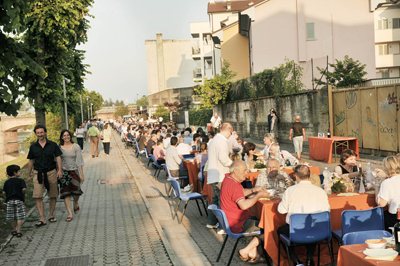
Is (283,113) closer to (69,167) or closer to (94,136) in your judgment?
(94,136)

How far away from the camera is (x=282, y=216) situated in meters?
5.74

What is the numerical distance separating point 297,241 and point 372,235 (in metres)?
1.21

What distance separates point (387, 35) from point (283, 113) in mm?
31723

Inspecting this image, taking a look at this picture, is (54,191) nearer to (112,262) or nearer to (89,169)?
(112,262)

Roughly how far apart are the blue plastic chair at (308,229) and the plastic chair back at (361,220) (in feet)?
0.89

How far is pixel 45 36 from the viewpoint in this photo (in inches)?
571

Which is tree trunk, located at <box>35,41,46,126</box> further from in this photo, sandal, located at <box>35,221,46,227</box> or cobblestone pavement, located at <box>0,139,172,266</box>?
sandal, located at <box>35,221,46,227</box>

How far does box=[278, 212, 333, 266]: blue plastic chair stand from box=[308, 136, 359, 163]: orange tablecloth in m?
10.5

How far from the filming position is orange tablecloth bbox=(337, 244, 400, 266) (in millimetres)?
3442

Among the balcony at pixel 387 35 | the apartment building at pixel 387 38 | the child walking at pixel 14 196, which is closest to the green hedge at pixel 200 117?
the apartment building at pixel 387 38


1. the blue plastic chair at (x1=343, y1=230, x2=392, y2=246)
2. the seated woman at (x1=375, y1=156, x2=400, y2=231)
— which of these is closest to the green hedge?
the seated woman at (x1=375, y1=156, x2=400, y2=231)

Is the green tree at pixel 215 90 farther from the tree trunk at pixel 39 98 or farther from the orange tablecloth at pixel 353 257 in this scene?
the orange tablecloth at pixel 353 257

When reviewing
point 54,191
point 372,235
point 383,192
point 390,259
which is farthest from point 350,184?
point 54,191

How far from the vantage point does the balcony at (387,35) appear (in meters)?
48.6
